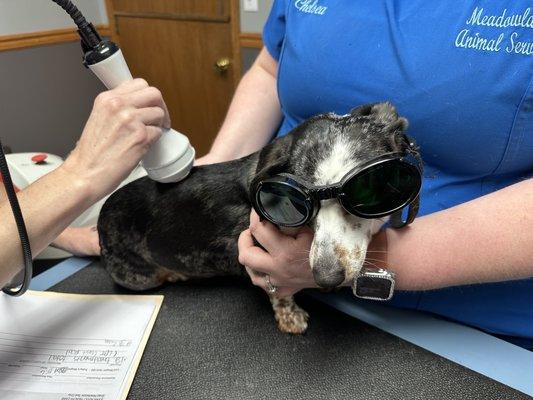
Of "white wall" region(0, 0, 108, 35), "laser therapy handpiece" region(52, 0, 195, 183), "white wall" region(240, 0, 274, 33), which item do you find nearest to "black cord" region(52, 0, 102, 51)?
"laser therapy handpiece" region(52, 0, 195, 183)

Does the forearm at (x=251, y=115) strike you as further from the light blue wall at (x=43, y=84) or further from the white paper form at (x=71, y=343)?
the light blue wall at (x=43, y=84)

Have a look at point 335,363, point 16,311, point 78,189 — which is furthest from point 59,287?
point 335,363

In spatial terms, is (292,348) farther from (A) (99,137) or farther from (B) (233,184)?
(A) (99,137)

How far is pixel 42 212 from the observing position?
730 mm

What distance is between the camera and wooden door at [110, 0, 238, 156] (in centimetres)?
285

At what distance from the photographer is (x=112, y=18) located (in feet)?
11.0

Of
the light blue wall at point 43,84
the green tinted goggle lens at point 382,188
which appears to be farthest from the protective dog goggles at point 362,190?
the light blue wall at point 43,84

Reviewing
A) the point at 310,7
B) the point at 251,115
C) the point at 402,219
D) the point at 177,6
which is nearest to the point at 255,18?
the point at 177,6

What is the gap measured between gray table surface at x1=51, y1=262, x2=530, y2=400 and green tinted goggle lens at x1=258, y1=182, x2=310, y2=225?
0.95 ft

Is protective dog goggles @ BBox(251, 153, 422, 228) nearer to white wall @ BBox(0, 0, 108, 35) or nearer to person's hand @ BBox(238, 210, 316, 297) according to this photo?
person's hand @ BBox(238, 210, 316, 297)

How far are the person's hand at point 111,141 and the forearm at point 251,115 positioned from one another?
0.44 meters

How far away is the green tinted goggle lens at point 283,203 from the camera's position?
0.70 m

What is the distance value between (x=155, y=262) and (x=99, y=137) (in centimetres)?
45

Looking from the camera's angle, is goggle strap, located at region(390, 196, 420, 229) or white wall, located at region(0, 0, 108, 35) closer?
goggle strap, located at region(390, 196, 420, 229)
